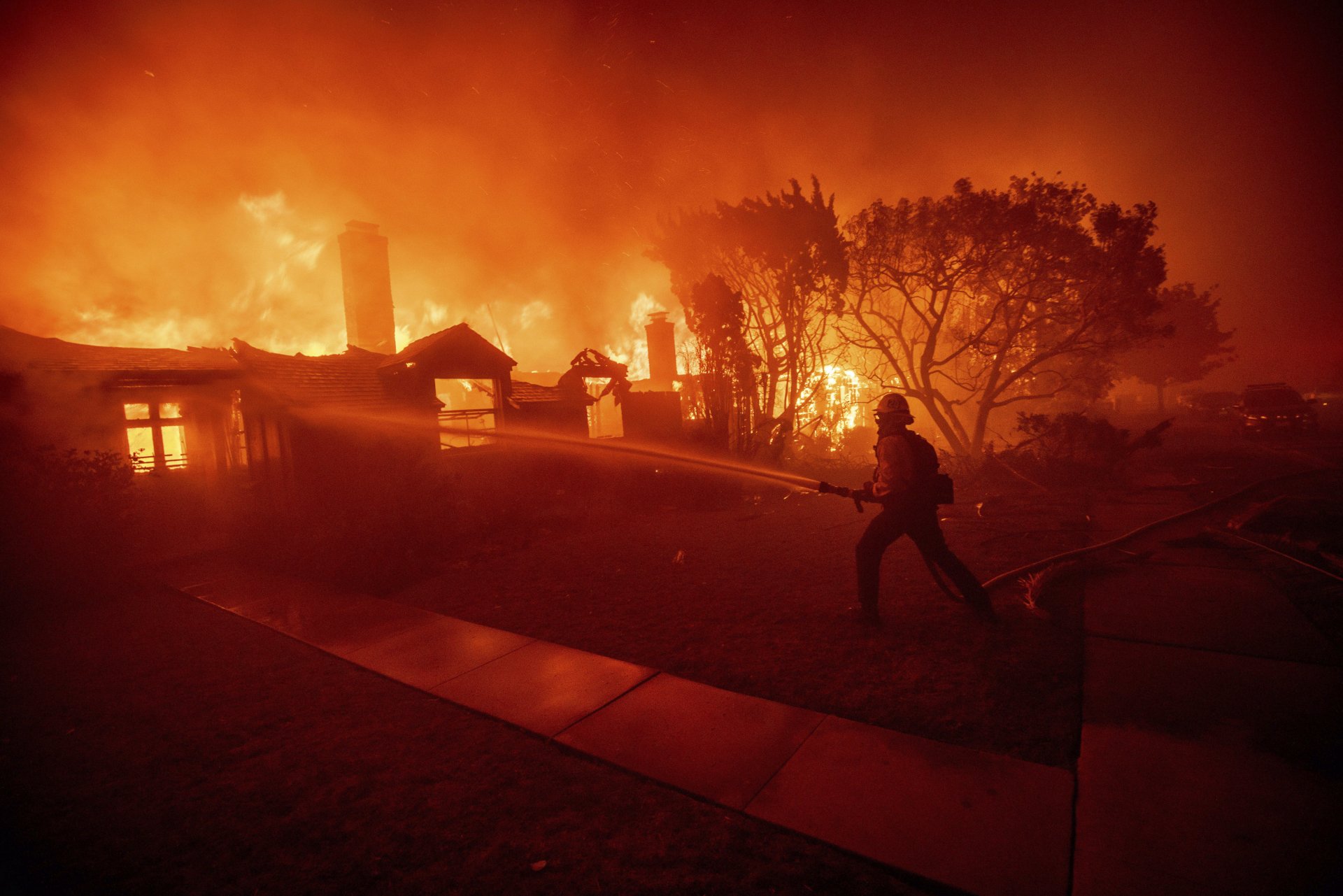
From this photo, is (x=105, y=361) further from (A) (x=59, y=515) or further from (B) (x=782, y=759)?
(B) (x=782, y=759)

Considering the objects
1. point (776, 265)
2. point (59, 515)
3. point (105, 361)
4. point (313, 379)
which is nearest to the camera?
point (59, 515)

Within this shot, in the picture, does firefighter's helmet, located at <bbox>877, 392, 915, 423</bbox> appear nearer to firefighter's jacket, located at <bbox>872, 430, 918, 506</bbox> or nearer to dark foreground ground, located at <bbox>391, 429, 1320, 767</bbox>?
firefighter's jacket, located at <bbox>872, 430, 918, 506</bbox>

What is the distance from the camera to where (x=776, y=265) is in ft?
64.0

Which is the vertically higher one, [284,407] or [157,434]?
[284,407]

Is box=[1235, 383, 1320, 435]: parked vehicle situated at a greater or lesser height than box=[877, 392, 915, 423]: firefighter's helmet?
lesser

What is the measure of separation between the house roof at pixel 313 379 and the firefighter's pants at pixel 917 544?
11.6m

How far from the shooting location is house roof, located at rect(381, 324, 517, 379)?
14.2 meters

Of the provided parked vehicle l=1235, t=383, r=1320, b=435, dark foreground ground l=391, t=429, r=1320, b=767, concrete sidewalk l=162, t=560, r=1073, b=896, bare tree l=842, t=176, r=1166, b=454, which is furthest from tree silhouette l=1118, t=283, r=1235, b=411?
concrete sidewalk l=162, t=560, r=1073, b=896

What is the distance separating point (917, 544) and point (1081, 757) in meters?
2.10

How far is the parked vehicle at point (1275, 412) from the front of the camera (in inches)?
885

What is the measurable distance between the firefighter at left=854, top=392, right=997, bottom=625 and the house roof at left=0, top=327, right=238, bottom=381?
558 inches

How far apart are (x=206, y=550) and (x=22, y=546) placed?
296 cm

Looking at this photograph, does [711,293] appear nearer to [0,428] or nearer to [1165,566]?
[1165,566]

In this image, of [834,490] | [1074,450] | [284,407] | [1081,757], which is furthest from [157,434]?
[1074,450]
